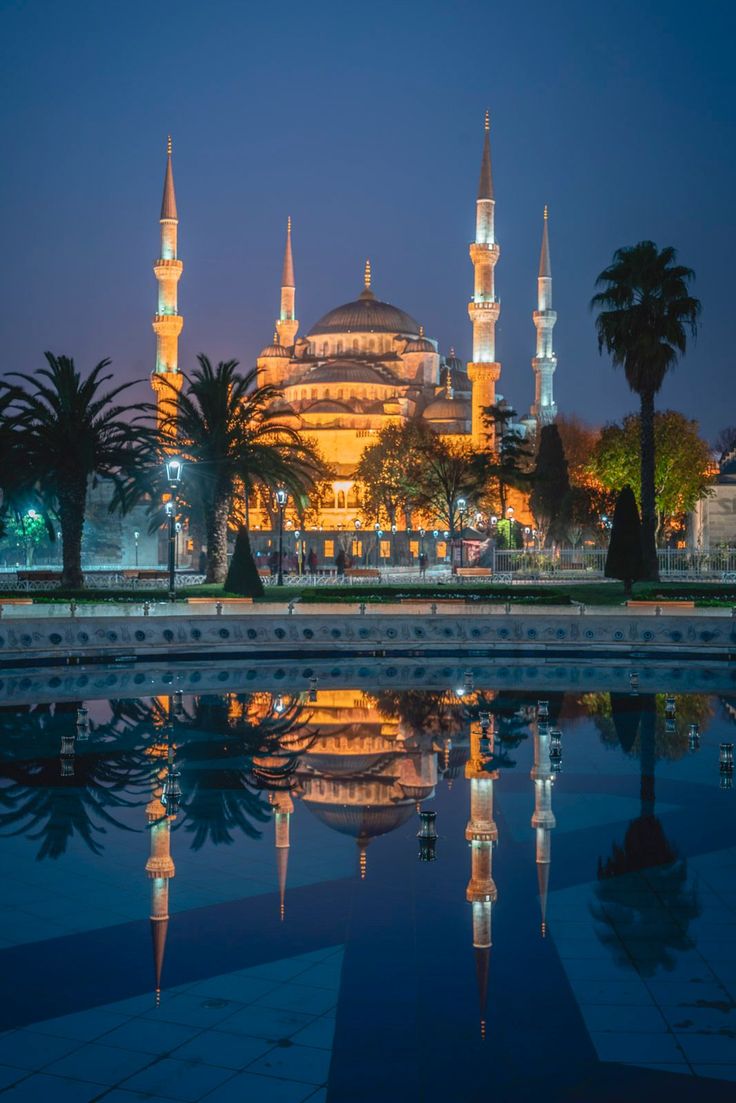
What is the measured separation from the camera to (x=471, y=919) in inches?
232

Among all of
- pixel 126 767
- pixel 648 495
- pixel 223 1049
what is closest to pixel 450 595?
pixel 648 495

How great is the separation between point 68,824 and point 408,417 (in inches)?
2733

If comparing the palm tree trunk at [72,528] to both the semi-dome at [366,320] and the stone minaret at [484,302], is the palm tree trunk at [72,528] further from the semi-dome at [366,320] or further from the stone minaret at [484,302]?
the semi-dome at [366,320]

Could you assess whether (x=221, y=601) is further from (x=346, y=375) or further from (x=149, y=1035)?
(x=346, y=375)

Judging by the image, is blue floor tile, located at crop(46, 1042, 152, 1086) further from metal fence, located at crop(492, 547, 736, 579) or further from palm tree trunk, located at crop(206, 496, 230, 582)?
metal fence, located at crop(492, 547, 736, 579)

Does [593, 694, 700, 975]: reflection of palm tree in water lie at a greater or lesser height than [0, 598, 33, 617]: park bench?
lesser

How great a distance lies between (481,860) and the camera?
6.93 meters

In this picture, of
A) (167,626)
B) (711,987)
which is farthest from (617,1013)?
(167,626)

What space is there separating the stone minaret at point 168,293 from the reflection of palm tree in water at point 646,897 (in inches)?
2038

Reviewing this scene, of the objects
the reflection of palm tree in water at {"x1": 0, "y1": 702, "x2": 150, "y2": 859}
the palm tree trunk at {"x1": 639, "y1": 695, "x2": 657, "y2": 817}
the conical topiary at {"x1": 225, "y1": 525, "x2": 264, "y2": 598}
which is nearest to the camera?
the reflection of palm tree in water at {"x1": 0, "y1": 702, "x2": 150, "y2": 859}

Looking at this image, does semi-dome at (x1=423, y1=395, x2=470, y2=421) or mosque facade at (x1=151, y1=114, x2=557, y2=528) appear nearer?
mosque facade at (x1=151, y1=114, x2=557, y2=528)

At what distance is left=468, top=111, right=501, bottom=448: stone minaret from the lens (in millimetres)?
59812

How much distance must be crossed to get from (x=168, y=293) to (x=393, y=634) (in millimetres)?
43705

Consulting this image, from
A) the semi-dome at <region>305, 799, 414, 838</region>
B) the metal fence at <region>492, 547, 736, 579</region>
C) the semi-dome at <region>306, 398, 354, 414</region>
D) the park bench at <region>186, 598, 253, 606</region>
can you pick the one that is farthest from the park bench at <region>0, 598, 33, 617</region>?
the semi-dome at <region>306, 398, 354, 414</region>
